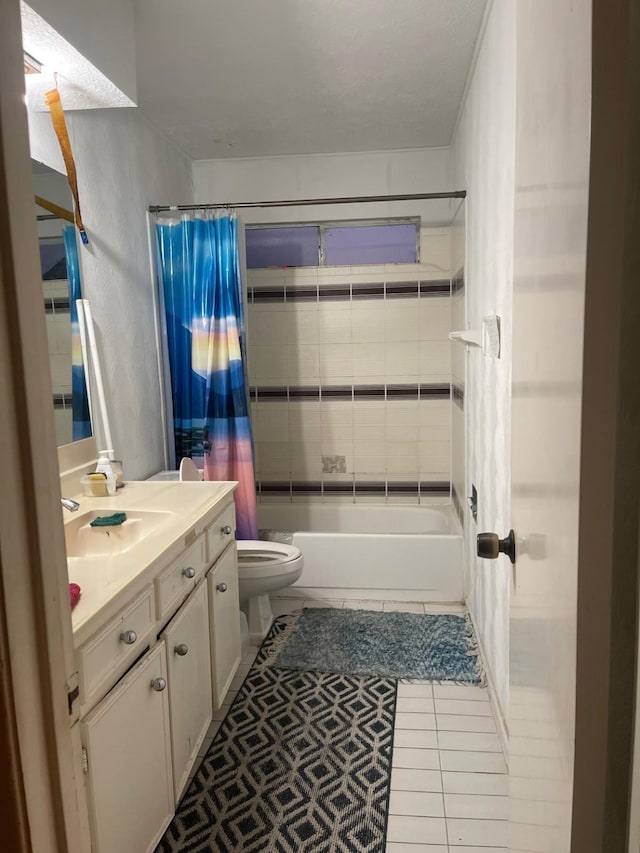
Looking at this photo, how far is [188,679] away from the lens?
187 centimetres

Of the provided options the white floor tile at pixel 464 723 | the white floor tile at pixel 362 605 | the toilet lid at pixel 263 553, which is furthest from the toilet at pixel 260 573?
the white floor tile at pixel 464 723

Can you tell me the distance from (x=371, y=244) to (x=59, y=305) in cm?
219

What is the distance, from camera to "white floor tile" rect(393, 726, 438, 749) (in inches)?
86.0

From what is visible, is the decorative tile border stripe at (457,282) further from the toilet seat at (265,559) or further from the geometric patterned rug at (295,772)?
the geometric patterned rug at (295,772)

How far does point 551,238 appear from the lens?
0.73 m

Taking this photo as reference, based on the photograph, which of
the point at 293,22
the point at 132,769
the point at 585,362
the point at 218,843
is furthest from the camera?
the point at 293,22

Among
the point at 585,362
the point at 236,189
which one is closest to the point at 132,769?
the point at 585,362

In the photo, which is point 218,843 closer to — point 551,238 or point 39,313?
point 39,313

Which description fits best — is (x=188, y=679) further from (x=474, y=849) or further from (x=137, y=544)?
(x=474, y=849)

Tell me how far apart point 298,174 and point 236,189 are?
A: 40 cm

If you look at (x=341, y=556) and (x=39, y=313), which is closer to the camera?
(x=39, y=313)

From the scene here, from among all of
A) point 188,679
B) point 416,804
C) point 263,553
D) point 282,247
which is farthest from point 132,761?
point 282,247

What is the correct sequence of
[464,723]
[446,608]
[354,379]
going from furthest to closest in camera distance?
[354,379] < [446,608] < [464,723]

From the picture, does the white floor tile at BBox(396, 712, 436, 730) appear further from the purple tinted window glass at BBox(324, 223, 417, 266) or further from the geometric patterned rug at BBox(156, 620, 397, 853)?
the purple tinted window glass at BBox(324, 223, 417, 266)
